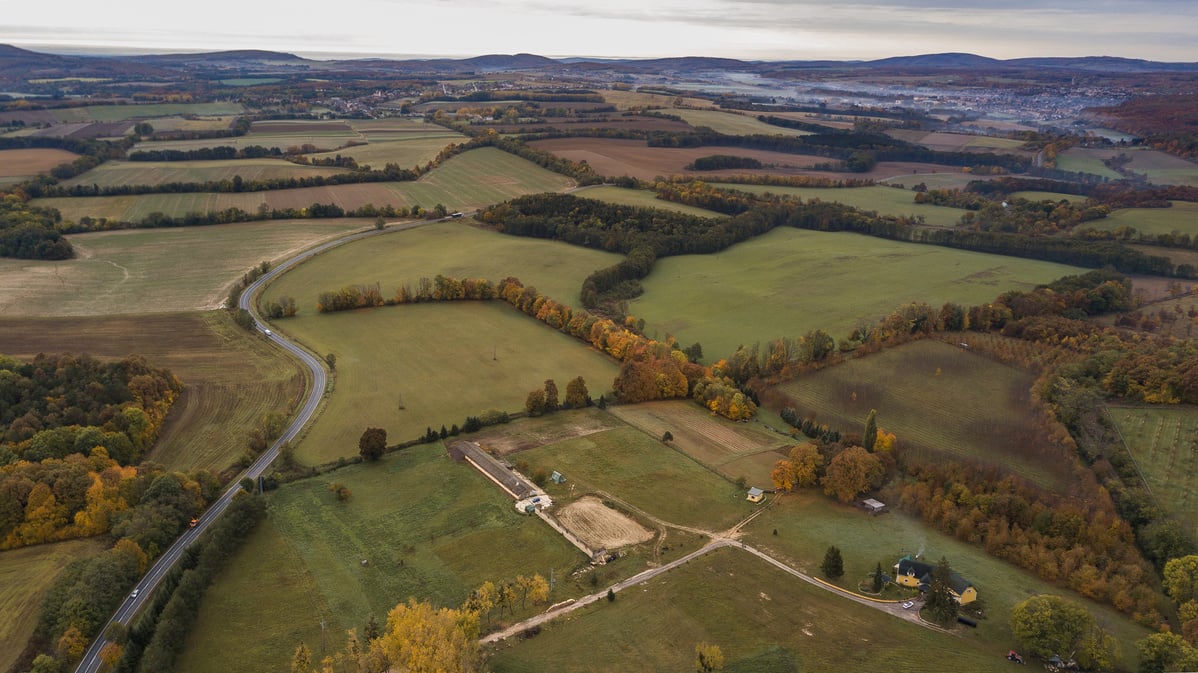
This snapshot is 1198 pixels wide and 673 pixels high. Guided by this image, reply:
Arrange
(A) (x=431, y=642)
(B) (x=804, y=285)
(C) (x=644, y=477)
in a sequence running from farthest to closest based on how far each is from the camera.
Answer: (B) (x=804, y=285), (C) (x=644, y=477), (A) (x=431, y=642)

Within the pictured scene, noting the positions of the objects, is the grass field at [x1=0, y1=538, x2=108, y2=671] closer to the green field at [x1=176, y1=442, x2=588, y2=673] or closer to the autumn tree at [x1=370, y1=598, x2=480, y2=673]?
the green field at [x1=176, y1=442, x2=588, y2=673]

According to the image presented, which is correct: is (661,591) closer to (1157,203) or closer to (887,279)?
(887,279)

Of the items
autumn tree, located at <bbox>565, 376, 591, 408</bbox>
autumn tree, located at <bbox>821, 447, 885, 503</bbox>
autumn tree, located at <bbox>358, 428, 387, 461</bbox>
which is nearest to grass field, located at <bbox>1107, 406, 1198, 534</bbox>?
autumn tree, located at <bbox>821, 447, 885, 503</bbox>

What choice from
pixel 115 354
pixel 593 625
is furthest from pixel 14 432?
pixel 593 625

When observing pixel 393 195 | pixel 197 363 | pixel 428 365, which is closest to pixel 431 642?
pixel 428 365

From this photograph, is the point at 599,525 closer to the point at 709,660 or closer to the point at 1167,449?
the point at 709,660
